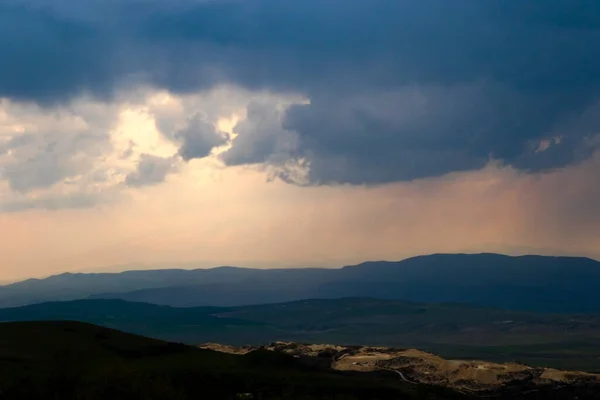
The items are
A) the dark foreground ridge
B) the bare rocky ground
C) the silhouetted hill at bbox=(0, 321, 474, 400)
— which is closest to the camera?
the silhouetted hill at bbox=(0, 321, 474, 400)

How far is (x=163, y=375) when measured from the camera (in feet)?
228

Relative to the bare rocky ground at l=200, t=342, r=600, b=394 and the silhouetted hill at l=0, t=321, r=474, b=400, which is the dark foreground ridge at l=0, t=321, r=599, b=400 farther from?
the bare rocky ground at l=200, t=342, r=600, b=394

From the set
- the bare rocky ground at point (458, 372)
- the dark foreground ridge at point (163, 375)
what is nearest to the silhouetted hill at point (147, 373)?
the dark foreground ridge at point (163, 375)

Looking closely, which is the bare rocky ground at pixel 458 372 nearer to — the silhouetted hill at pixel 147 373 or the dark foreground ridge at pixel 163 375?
the dark foreground ridge at pixel 163 375

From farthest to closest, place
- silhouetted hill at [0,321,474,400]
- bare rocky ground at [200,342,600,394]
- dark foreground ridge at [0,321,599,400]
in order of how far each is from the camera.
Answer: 1. bare rocky ground at [200,342,600,394]
2. dark foreground ridge at [0,321,599,400]
3. silhouetted hill at [0,321,474,400]

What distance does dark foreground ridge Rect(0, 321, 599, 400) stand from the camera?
56.4 meters

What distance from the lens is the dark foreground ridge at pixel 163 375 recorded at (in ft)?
185

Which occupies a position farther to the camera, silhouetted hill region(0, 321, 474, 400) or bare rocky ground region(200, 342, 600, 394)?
bare rocky ground region(200, 342, 600, 394)

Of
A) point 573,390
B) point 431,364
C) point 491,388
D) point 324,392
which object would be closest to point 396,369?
point 431,364

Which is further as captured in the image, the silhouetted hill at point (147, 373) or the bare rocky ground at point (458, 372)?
the bare rocky ground at point (458, 372)

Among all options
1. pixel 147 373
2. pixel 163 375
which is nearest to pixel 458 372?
pixel 163 375

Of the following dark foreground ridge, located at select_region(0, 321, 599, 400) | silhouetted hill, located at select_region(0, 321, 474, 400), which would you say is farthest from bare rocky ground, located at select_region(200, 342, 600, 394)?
silhouetted hill, located at select_region(0, 321, 474, 400)

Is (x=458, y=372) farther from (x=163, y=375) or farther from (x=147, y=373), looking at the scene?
(x=147, y=373)

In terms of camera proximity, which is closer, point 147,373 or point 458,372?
point 147,373
